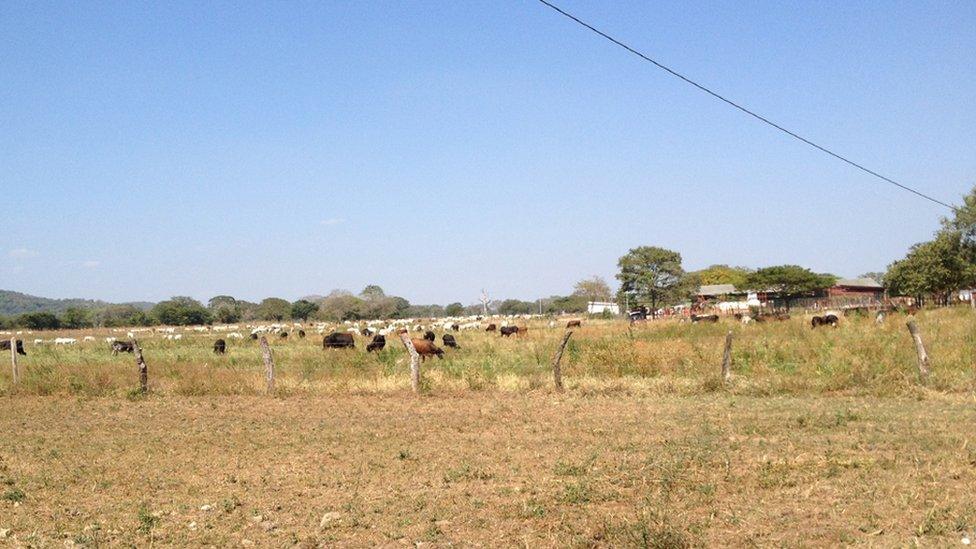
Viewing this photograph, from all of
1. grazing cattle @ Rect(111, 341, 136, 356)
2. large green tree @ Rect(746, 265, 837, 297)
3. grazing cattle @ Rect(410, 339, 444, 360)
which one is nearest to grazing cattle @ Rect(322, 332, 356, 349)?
grazing cattle @ Rect(410, 339, 444, 360)

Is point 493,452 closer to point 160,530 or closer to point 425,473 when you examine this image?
point 425,473

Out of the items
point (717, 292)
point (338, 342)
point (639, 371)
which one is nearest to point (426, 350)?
point (338, 342)

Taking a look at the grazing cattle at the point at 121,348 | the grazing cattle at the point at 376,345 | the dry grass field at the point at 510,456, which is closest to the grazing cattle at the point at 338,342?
the grazing cattle at the point at 376,345

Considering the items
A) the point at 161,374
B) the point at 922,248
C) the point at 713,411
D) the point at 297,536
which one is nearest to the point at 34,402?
the point at 161,374

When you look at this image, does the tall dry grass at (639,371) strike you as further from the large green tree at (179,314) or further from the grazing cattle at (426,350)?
the large green tree at (179,314)

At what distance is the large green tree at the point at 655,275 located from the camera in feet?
242

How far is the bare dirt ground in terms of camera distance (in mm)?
6707

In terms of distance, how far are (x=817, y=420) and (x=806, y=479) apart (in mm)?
4023

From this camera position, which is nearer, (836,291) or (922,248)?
(922,248)

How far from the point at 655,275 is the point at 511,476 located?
221ft

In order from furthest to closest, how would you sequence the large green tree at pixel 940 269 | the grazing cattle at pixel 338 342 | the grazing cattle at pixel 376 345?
1. the large green tree at pixel 940 269
2. the grazing cattle at pixel 338 342
3. the grazing cattle at pixel 376 345

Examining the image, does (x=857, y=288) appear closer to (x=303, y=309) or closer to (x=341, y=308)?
(x=341, y=308)

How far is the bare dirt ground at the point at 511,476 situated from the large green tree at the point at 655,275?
60.0 metres

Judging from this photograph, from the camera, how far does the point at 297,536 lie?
22.4 feet
